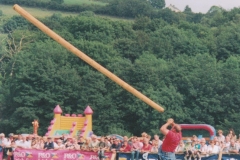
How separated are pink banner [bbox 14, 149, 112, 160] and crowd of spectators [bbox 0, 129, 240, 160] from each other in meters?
0.16

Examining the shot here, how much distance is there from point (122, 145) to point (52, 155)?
2205 millimetres

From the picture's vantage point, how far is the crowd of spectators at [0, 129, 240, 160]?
23891mm

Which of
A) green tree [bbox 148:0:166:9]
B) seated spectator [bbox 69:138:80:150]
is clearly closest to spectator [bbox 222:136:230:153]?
seated spectator [bbox 69:138:80:150]

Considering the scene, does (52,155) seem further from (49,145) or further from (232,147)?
(232,147)

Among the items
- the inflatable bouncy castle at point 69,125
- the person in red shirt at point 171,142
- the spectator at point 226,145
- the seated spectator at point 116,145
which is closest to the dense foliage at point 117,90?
the inflatable bouncy castle at point 69,125

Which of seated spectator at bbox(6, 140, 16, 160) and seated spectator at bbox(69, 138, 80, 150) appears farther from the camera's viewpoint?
seated spectator at bbox(69, 138, 80, 150)

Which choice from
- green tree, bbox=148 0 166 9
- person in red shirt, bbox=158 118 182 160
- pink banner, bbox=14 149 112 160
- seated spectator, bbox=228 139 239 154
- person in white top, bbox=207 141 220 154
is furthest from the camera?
green tree, bbox=148 0 166 9

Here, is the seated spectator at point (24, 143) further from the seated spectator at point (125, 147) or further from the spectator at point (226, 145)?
the spectator at point (226, 145)

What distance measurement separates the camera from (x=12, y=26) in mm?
104250

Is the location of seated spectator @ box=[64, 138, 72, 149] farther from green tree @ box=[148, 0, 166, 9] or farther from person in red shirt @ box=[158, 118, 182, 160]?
green tree @ box=[148, 0, 166, 9]

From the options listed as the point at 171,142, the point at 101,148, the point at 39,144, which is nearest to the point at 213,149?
the point at 101,148

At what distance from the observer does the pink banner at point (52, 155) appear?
79.3ft

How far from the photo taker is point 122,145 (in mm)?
24766

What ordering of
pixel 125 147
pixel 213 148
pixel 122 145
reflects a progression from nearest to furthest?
pixel 213 148, pixel 125 147, pixel 122 145
